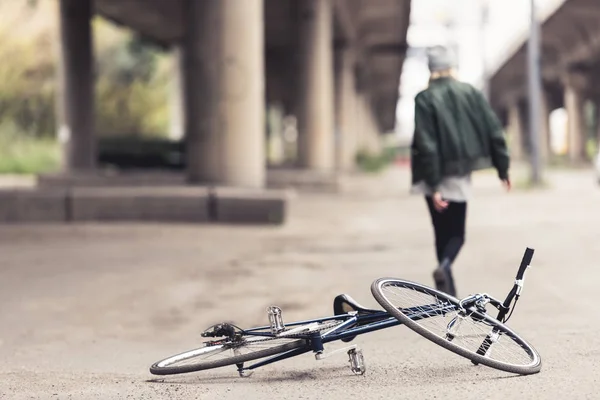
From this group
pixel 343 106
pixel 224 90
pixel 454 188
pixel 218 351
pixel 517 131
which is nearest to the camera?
pixel 218 351

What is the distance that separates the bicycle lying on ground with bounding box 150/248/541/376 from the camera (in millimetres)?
4797

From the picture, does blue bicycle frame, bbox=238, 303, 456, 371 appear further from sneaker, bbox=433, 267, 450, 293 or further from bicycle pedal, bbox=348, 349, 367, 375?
sneaker, bbox=433, 267, 450, 293

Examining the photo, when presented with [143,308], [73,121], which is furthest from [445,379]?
[73,121]

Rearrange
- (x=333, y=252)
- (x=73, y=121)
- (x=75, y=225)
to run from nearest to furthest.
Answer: (x=333, y=252), (x=75, y=225), (x=73, y=121)

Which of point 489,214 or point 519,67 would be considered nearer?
point 489,214

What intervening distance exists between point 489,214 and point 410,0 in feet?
75.0

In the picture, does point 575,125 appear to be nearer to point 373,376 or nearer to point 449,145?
point 449,145

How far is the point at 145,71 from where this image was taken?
6397cm

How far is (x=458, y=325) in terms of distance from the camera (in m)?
4.98

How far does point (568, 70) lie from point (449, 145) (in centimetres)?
5465

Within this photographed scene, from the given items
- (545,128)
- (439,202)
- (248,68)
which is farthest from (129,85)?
(439,202)

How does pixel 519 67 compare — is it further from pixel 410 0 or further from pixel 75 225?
pixel 75 225

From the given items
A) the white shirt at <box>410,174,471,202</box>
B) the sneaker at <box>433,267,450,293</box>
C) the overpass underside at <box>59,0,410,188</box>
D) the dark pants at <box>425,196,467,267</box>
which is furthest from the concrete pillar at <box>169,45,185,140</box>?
the sneaker at <box>433,267,450,293</box>

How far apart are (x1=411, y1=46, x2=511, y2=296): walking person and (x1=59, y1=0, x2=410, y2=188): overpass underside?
909 cm
